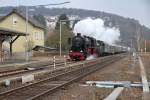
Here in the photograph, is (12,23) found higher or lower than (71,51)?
higher

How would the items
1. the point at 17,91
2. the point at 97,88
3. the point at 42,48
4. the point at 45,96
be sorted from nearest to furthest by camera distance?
the point at 45,96
the point at 17,91
the point at 97,88
the point at 42,48

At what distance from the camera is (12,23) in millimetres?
90188

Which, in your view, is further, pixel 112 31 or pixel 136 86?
pixel 112 31

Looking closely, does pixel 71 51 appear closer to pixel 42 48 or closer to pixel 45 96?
pixel 45 96

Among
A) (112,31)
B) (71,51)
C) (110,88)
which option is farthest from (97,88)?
(112,31)

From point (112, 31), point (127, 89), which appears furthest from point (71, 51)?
point (112, 31)

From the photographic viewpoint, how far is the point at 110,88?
1798cm

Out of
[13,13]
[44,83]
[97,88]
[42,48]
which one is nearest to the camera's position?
[97,88]

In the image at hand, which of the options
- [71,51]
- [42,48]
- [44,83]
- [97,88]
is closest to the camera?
[97,88]

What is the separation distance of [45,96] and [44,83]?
5.64m

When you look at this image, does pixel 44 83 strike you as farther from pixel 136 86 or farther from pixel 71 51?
pixel 71 51

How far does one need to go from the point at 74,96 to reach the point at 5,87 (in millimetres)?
4941

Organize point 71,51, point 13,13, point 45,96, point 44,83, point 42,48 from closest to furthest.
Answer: point 45,96 < point 44,83 < point 71,51 < point 13,13 < point 42,48

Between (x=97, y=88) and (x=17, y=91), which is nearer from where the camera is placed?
(x=17, y=91)
